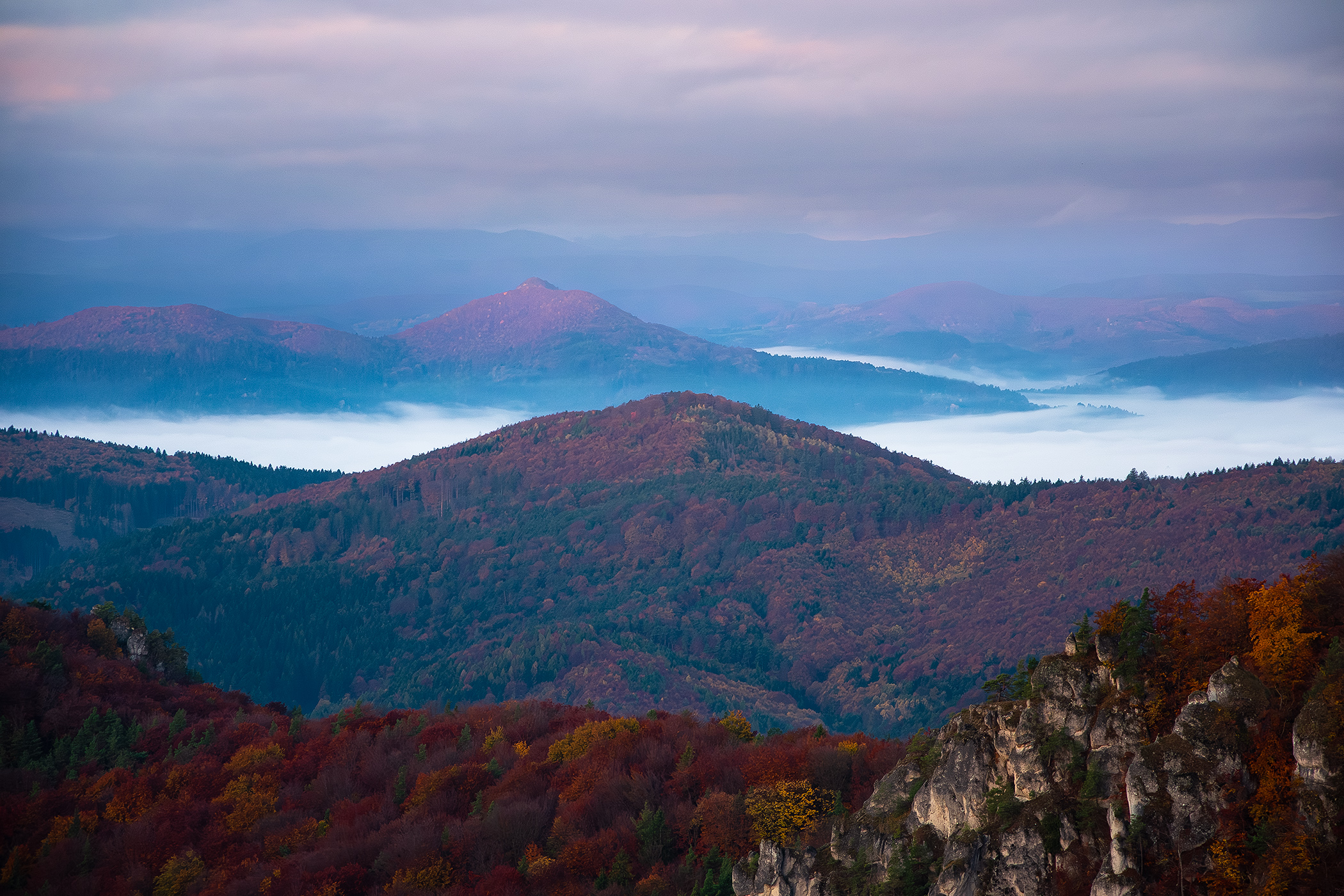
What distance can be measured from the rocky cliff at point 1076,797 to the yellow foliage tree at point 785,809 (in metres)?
8.81

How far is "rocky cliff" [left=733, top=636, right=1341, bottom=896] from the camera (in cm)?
3073

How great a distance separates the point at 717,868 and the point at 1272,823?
2982cm

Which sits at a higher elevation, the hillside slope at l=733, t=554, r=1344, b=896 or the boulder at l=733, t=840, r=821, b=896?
the hillside slope at l=733, t=554, r=1344, b=896

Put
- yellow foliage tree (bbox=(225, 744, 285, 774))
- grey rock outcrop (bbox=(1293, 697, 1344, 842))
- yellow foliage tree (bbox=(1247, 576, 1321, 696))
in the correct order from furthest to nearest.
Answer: yellow foliage tree (bbox=(225, 744, 285, 774)) → yellow foliage tree (bbox=(1247, 576, 1321, 696)) → grey rock outcrop (bbox=(1293, 697, 1344, 842))

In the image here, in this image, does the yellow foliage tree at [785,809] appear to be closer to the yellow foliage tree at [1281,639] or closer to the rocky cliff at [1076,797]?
the rocky cliff at [1076,797]

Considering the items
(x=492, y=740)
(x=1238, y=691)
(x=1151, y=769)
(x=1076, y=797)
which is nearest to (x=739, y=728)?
(x=492, y=740)

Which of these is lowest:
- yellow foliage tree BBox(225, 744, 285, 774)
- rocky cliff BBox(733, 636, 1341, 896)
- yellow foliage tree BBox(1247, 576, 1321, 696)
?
yellow foliage tree BBox(225, 744, 285, 774)

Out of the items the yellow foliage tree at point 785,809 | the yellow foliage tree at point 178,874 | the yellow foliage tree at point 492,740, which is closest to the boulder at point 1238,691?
the yellow foliage tree at point 785,809

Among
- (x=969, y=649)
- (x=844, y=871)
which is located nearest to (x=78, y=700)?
(x=844, y=871)

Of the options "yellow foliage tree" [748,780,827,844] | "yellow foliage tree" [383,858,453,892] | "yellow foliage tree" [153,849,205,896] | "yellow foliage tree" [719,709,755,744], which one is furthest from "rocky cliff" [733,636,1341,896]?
"yellow foliage tree" [153,849,205,896]

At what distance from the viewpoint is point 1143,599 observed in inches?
1446

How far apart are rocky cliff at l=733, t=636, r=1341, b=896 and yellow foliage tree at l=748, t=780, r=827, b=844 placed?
8.81 m

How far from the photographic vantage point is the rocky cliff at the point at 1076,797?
3073cm

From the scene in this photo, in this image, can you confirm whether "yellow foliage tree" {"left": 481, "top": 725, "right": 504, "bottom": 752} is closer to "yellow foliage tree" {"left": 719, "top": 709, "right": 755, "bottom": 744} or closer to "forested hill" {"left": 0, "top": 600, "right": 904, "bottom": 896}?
"forested hill" {"left": 0, "top": 600, "right": 904, "bottom": 896}
